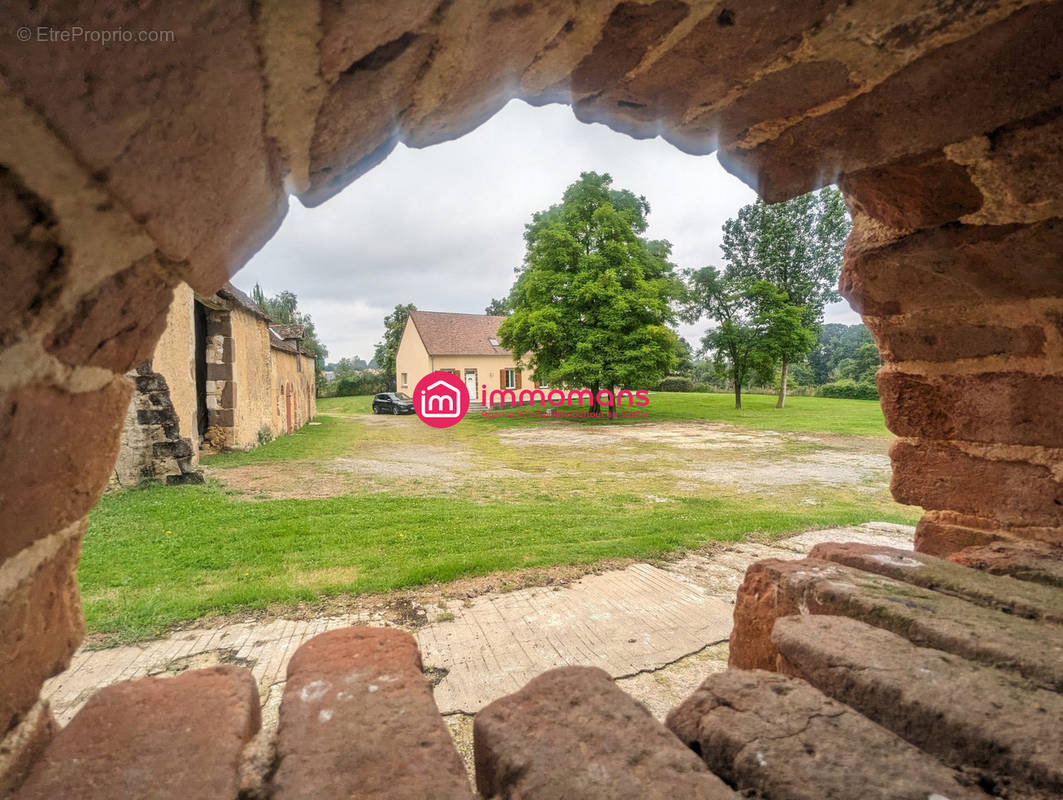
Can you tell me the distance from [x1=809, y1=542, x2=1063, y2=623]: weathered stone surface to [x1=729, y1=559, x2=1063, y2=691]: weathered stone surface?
2.5 inches

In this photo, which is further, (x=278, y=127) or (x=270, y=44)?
(x=278, y=127)

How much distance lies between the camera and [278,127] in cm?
91

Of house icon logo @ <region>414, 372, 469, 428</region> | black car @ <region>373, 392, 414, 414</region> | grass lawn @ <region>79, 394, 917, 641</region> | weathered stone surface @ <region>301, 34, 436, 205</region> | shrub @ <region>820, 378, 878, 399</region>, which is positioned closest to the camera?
weathered stone surface @ <region>301, 34, 436, 205</region>

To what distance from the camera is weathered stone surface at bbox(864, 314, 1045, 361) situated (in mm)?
1785

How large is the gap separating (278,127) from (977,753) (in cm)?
164

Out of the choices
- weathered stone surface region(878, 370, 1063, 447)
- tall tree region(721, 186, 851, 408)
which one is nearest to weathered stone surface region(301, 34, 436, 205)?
weathered stone surface region(878, 370, 1063, 447)

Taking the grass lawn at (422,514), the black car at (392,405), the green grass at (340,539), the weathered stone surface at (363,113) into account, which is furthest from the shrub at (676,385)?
the weathered stone surface at (363,113)

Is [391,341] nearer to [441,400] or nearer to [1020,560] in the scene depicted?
[441,400]

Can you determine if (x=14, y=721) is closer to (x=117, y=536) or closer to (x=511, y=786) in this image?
(x=511, y=786)

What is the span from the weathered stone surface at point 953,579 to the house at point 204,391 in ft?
15.7

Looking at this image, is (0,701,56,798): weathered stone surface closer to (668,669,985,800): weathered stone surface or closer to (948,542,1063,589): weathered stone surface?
(668,669,985,800): weathered stone surface

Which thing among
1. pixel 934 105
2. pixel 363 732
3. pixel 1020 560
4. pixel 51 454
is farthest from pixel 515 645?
pixel 934 105

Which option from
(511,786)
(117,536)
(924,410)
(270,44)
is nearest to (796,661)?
(511,786)

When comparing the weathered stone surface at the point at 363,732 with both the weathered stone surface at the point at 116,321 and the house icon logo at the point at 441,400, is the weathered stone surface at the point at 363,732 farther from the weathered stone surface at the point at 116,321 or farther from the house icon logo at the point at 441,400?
the house icon logo at the point at 441,400
